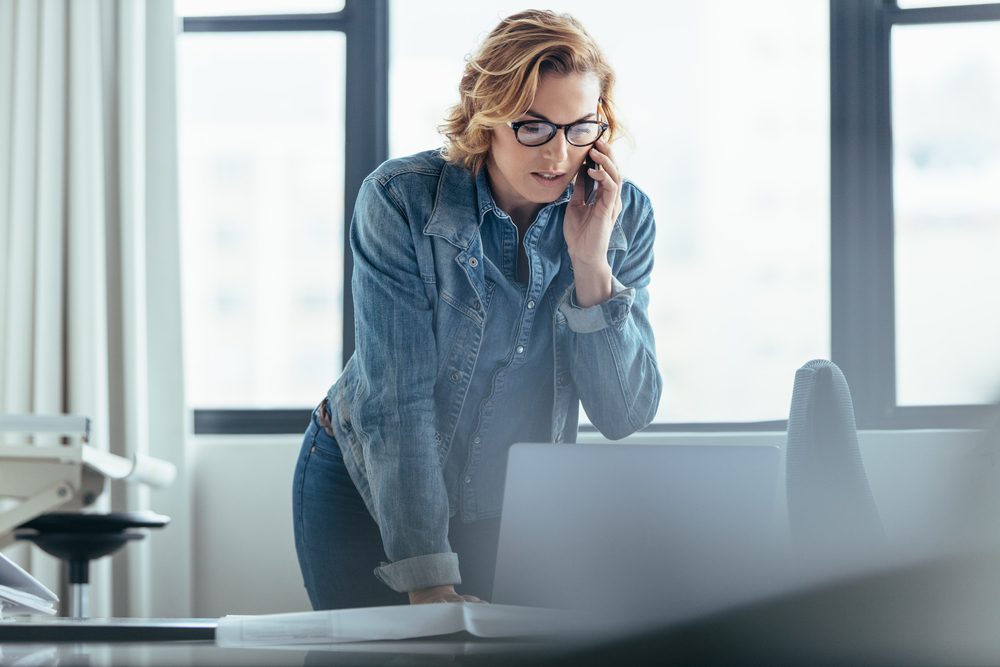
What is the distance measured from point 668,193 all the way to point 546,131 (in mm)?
1737

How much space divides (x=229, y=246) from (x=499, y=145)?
1864mm

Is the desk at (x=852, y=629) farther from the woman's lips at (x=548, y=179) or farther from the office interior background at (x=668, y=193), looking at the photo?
the office interior background at (x=668, y=193)

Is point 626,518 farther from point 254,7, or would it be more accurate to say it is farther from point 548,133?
point 254,7

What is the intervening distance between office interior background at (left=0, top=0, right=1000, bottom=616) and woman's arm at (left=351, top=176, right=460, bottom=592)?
5.34 feet

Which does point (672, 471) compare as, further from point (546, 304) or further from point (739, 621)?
point (546, 304)

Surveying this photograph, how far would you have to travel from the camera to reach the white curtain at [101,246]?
2.78m

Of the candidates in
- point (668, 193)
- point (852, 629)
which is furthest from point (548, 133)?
point (668, 193)

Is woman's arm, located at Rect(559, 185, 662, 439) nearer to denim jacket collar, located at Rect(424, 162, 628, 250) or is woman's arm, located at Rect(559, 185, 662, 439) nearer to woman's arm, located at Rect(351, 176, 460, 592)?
denim jacket collar, located at Rect(424, 162, 628, 250)

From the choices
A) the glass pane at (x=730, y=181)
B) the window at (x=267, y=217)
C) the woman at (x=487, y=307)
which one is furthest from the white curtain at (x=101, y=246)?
the woman at (x=487, y=307)

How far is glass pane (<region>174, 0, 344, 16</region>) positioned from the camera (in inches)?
121

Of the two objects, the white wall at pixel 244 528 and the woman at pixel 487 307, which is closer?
the woman at pixel 487 307

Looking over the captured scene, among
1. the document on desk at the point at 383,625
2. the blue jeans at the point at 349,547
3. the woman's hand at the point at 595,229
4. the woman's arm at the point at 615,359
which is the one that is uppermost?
the woman's hand at the point at 595,229

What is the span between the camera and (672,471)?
0.82 meters

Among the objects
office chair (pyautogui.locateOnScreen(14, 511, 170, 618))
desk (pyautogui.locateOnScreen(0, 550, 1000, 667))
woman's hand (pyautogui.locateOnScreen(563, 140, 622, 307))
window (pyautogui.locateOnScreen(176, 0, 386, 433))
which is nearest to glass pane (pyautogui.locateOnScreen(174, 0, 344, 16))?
window (pyautogui.locateOnScreen(176, 0, 386, 433))
